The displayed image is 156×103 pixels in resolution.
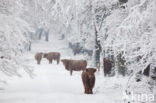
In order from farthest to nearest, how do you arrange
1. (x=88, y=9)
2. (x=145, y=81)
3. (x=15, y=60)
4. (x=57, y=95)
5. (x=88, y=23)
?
(x=88, y=23), (x=88, y=9), (x=57, y=95), (x=15, y=60), (x=145, y=81)

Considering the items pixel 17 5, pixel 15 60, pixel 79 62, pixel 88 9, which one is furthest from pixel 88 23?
pixel 15 60

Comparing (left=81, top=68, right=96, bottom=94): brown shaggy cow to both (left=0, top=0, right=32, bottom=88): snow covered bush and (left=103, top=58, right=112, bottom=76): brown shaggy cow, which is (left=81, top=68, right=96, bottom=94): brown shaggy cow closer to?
(left=0, top=0, right=32, bottom=88): snow covered bush

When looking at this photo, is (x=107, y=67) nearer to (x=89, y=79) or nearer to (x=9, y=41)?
(x=89, y=79)

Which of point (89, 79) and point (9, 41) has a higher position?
point (9, 41)

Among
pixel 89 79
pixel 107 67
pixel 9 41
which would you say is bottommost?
pixel 107 67

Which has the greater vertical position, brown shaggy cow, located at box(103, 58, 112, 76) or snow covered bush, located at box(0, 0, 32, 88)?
snow covered bush, located at box(0, 0, 32, 88)

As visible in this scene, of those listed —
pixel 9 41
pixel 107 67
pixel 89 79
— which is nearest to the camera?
pixel 9 41

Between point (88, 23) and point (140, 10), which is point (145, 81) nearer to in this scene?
point (140, 10)

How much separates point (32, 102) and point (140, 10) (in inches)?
162

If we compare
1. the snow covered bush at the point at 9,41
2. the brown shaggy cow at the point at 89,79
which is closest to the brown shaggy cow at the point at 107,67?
the brown shaggy cow at the point at 89,79

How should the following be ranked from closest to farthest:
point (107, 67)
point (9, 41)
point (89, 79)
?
point (9, 41) < point (89, 79) < point (107, 67)

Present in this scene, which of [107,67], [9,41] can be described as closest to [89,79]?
[9,41]

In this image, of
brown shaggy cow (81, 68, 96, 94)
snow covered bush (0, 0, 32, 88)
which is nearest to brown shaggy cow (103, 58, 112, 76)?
brown shaggy cow (81, 68, 96, 94)

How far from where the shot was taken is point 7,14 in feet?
24.1
